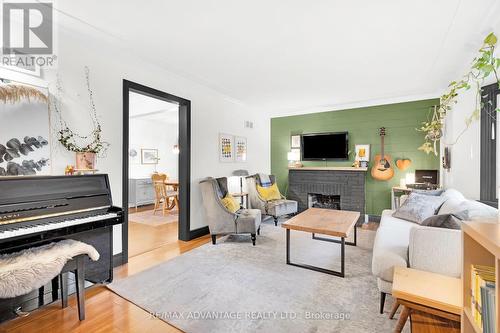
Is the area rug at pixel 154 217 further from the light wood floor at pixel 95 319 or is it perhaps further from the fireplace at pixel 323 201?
the fireplace at pixel 323 201

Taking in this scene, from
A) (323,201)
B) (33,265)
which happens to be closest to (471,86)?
(323,201)

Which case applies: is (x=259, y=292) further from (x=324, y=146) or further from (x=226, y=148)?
(x=324, y=146)

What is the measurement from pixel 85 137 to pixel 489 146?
187 inches

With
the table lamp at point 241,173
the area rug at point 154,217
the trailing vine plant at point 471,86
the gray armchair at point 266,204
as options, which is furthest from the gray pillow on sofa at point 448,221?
the area rug at point 154,217

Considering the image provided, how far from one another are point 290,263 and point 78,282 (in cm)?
205

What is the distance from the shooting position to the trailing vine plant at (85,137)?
237 centimetres

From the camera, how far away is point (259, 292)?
88.0 inches

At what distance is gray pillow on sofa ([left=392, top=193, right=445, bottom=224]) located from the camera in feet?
9.67

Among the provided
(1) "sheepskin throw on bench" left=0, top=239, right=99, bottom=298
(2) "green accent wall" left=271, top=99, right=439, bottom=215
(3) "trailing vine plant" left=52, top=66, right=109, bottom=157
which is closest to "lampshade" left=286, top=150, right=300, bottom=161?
(2) "green accent wall" left=271, top=99, right=439, bottom=215

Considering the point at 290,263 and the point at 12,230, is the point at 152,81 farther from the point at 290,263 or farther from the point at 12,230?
the point at 290,263

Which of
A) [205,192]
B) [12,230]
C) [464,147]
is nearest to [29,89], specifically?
[12,230]

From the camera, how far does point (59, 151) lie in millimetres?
2361

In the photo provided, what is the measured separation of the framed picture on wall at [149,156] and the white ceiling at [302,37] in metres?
3.93

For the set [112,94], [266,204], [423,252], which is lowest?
[266,204]
